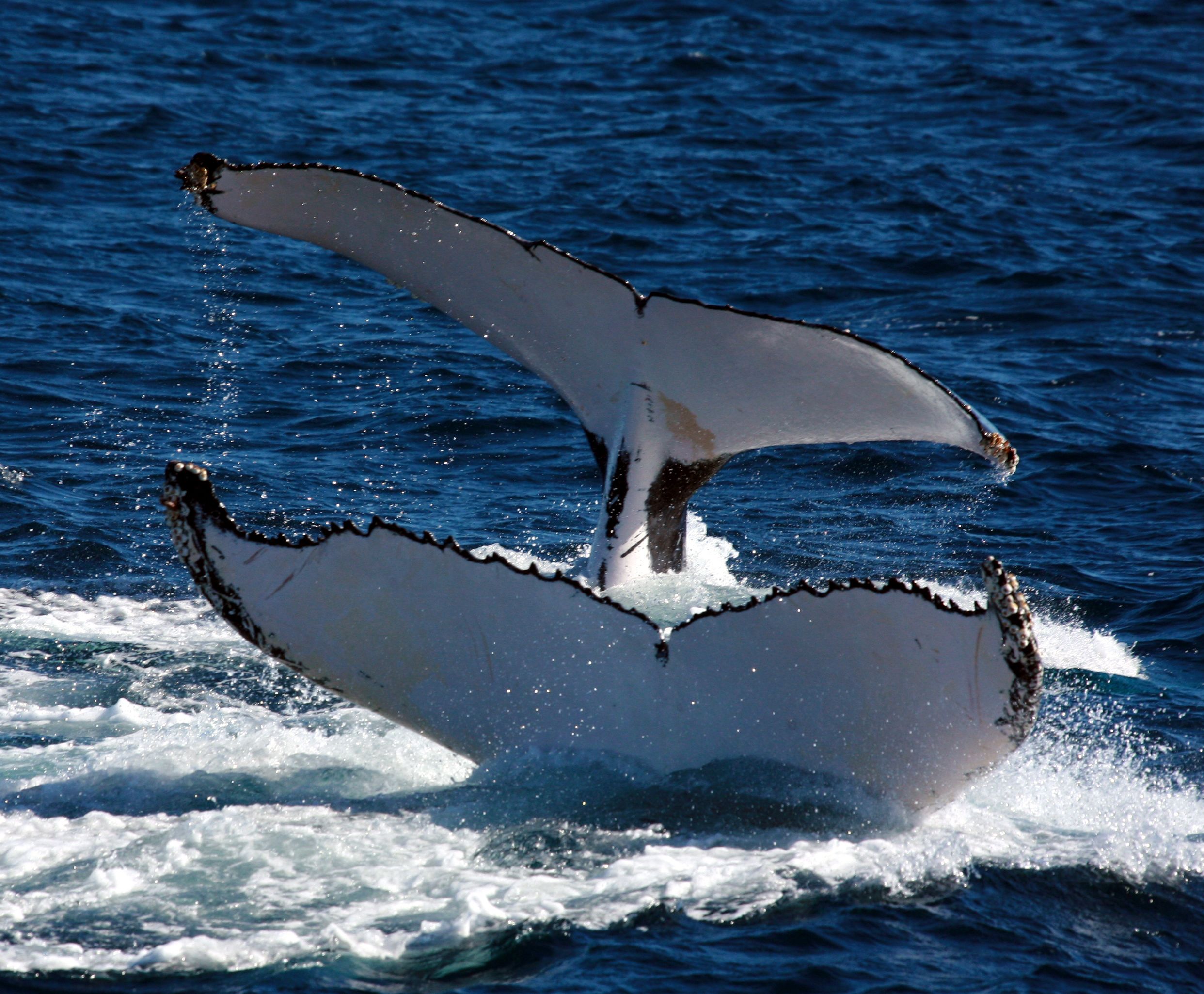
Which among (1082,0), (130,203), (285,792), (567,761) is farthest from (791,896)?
(1082,0)

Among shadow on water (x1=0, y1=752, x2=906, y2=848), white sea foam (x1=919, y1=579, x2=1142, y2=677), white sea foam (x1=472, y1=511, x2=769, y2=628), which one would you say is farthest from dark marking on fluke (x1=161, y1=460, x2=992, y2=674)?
white sea foam (x1=919, y1=579, x2=1142, y2=677)

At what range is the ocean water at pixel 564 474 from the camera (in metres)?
5.46

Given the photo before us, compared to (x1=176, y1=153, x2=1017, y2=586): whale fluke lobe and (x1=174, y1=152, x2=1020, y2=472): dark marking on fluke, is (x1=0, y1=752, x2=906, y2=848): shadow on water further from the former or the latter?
(x1=174, y1=152, x2=1020, y2=472): dark marking on fluke

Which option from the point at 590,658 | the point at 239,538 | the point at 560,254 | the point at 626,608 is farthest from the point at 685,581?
the point at 239,538

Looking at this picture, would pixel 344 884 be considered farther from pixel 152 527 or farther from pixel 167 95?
pixel 167 95

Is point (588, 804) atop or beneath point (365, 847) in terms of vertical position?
atop

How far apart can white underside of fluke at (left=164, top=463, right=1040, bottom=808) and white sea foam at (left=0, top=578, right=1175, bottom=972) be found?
34cm

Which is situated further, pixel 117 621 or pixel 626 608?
pixel 117 621

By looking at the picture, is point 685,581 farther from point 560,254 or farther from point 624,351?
point 560,254

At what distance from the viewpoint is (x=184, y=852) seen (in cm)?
578

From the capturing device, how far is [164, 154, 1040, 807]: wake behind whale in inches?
203

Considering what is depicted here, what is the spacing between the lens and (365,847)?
593cm

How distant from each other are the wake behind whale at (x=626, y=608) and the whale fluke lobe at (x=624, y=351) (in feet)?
0.03

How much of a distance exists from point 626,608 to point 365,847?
1.42 m
